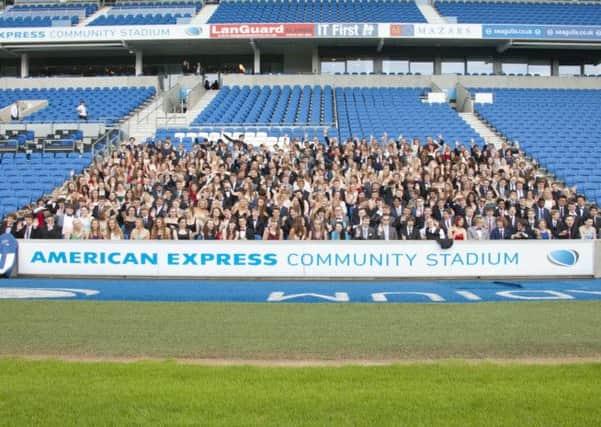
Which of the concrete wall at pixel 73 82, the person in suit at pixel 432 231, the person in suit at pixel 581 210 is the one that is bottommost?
A: the person in suit at pixel 432 231

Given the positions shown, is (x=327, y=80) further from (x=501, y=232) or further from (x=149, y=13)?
(x=501, y=232)

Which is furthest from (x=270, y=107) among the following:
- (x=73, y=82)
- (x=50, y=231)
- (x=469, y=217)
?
(x=469, y=217)

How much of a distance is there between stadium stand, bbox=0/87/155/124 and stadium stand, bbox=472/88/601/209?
1670 centimetres

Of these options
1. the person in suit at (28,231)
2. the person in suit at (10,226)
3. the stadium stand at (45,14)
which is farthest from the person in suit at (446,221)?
the stadium stand at (45,14)

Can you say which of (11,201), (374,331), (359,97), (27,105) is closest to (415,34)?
(359,97)

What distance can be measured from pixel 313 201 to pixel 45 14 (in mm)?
33556

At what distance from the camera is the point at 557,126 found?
2645cm

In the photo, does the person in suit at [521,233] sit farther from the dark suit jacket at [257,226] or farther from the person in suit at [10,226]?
the person in suit at [10,226]

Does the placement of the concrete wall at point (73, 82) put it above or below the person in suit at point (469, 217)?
above

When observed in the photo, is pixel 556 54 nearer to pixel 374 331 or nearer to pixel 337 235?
pixel 337 235

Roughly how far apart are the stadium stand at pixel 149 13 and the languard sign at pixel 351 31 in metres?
2.96

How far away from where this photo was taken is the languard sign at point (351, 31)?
109 feet

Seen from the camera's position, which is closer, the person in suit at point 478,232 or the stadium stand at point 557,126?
the person in suit at point 478,232

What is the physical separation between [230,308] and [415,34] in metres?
26.5
